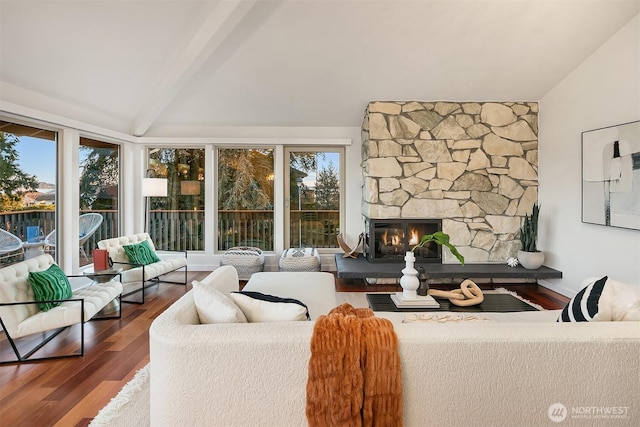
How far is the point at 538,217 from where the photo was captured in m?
4.60

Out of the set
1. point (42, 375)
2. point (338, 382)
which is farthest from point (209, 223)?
point (338, 382)

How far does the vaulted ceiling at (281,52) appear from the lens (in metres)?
3.00

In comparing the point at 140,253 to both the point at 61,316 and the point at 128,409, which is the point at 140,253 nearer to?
the point at 61,316

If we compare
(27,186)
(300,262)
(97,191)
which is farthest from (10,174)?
(300,262)

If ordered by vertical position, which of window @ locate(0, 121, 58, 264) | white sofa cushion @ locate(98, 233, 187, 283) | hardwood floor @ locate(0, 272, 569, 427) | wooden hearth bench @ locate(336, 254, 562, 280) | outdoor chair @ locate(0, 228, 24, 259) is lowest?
hardwood floor @ locate(0, 272, 569, 427)

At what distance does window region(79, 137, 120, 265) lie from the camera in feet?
14.3

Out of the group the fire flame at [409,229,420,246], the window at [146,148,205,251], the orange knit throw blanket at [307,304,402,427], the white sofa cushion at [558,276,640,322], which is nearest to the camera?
the orange knit throw blanket at [307,304,402,427]

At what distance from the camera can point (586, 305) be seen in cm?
164

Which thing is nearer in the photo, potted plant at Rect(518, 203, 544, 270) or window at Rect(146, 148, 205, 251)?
potted plant at Rect(518, 203, 544, 270)

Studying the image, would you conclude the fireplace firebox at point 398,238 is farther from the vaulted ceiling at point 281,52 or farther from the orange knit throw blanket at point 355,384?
the orange knit throw blanket at point 355,384

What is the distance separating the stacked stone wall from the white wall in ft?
1.00

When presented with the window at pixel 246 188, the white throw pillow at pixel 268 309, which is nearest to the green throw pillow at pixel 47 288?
the white throw pillow at pixel 268 309

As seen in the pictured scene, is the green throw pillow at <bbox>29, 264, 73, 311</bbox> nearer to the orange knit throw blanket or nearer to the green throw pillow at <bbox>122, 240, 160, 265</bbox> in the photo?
the green throw pillow at <bbox>122, 240, 160, 265</bbox>

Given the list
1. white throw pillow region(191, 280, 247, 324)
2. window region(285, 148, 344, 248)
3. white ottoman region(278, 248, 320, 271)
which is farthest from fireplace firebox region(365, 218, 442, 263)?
white throw pillow region(191, 280, 247, 324)
